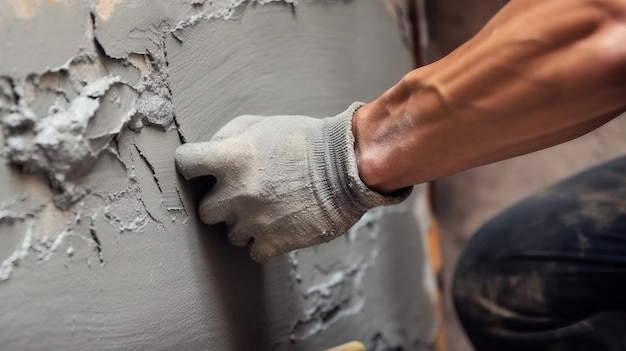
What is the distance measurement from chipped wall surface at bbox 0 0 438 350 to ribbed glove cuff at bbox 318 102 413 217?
7.5 inches

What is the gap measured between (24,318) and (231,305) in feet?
1.11

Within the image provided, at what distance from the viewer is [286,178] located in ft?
2.77

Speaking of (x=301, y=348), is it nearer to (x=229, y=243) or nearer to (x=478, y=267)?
(x=229, y=243)

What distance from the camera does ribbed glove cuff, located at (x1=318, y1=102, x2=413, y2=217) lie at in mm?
848

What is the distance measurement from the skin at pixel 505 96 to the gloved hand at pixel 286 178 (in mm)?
31

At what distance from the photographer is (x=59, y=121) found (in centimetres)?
71

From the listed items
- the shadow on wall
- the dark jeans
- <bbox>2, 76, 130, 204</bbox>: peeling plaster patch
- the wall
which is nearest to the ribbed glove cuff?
the shadow on wall

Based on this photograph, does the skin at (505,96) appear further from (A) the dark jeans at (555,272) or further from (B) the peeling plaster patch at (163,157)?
(A) the dark jeans at (555,272)

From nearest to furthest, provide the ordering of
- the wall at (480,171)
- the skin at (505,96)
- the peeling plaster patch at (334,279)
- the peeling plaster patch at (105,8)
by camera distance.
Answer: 1. the skin at (505,96)
2. the peeling plaster patch at (105,8)
3. the peeling plaster patch at (334,279)
4. the wall at (480,171)

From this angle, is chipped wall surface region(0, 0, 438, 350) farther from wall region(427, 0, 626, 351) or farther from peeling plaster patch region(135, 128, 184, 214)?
wall region(427, 0, 626, 351)

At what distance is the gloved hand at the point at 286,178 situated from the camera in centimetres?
84

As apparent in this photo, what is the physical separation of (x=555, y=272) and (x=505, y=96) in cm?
61

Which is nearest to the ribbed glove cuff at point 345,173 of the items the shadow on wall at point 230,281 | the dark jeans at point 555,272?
the shadow on wall at point 230,281

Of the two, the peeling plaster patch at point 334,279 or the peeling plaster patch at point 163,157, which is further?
the peeling plaster patch at point 334,279
